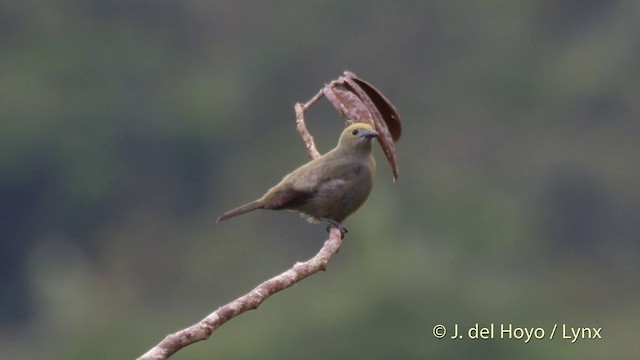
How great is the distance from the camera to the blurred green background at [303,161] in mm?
36938

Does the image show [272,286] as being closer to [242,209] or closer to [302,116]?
[302,116]

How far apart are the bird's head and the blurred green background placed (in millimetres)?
20682

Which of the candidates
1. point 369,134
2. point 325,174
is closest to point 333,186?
point 325,174

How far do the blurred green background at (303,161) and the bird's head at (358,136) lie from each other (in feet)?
67.9

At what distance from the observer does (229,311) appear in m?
5.95

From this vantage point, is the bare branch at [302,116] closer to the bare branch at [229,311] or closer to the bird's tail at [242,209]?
the bird's tail at [242,209]

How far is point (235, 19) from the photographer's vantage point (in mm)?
62406

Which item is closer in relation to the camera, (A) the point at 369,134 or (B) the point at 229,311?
(B) the point at 229,311

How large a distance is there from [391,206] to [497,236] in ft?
10.5

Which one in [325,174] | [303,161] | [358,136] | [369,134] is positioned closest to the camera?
[369,134]

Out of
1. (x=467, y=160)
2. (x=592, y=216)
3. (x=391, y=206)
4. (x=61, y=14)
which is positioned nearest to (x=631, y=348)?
(x=391, y=206)

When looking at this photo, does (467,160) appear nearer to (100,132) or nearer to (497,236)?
(497,236)

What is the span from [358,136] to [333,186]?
264 mm

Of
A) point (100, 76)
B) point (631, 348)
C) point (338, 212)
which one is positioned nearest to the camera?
point (338, 212)
